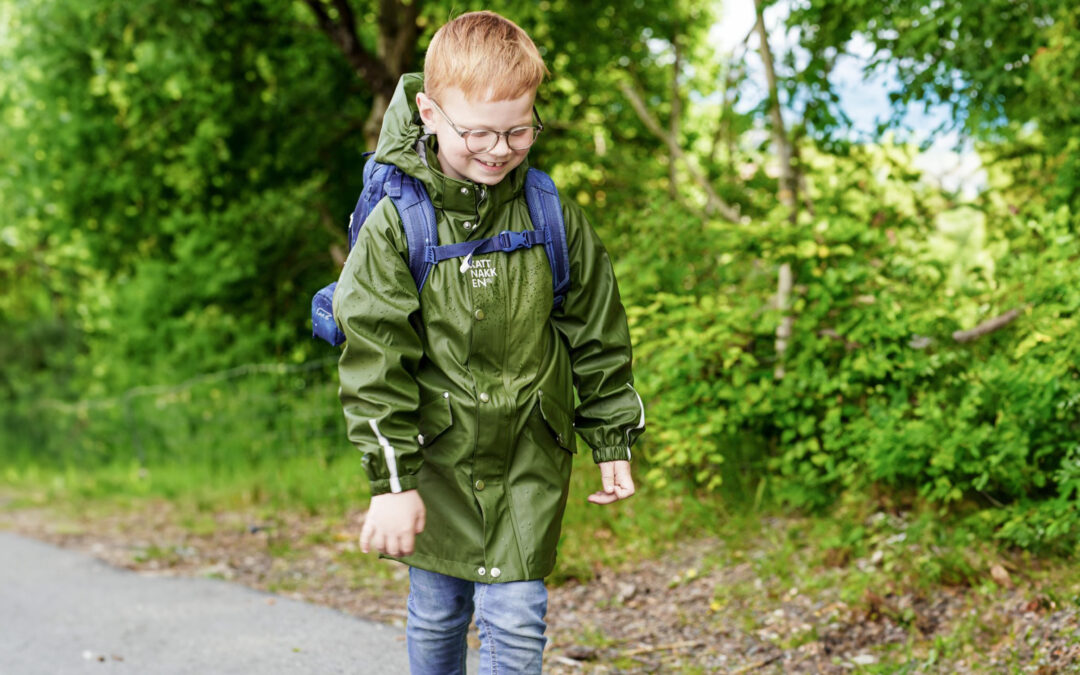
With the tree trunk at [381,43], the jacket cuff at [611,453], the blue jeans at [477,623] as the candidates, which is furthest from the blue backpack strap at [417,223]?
the tree trunk at [381,43]

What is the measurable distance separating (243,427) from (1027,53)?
279 inches

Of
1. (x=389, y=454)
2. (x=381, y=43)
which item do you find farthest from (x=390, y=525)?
(x=381, y=43)

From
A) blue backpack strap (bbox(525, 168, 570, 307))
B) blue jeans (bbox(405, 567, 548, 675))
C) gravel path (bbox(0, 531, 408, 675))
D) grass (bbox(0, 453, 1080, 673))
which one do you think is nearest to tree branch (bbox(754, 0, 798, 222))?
grass (bbox(0, 453, 1080, 673))

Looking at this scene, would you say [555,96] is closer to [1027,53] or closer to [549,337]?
[1027,53]

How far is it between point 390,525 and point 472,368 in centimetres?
42

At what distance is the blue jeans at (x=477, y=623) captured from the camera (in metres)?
2.48

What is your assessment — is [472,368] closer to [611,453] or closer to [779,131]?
[611,453]

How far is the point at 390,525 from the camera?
2.30 meters

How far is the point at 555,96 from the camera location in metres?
11.5

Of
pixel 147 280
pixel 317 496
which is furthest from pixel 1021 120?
pixel 147 280

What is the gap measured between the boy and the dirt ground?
1.63 m

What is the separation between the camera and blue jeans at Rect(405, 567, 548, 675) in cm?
248

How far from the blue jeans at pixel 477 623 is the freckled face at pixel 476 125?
3.16ft

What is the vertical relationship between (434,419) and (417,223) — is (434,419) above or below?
below
